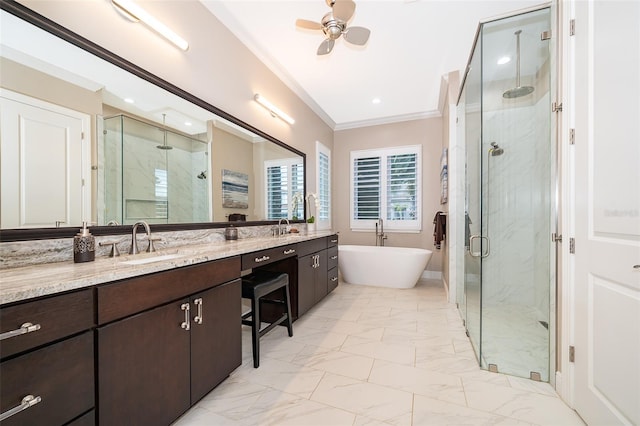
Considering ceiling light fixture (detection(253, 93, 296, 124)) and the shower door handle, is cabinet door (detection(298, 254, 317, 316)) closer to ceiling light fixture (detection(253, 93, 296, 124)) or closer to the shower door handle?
the shower door handle

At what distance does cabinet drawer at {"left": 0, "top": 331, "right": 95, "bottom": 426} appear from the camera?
2.48ft

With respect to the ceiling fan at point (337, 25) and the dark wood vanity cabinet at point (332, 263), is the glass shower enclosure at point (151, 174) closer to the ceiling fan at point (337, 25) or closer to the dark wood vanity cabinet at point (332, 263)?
the ceiling fan at point (337, 25)

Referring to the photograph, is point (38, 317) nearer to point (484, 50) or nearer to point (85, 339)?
point (85, 339)

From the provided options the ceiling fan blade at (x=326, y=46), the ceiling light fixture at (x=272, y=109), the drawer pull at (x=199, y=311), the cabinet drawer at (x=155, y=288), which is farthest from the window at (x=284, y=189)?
the drawer pull at (x=199, y=311)

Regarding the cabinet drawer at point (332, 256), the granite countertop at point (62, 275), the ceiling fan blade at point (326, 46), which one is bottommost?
the cabinet drawer at point (332, 256)

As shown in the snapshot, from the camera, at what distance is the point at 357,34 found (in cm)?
222

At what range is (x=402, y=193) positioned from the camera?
4871mm

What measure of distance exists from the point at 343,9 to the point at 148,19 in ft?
4.42

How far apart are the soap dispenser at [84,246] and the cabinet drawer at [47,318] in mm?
462

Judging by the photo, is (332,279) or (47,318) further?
(332,279)

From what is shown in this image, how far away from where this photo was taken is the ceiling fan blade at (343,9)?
190 centimetres

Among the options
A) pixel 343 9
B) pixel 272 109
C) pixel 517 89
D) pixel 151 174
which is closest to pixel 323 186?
pixel 272 109

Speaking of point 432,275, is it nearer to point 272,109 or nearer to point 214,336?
point 272,109

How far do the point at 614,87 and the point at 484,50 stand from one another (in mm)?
1106
